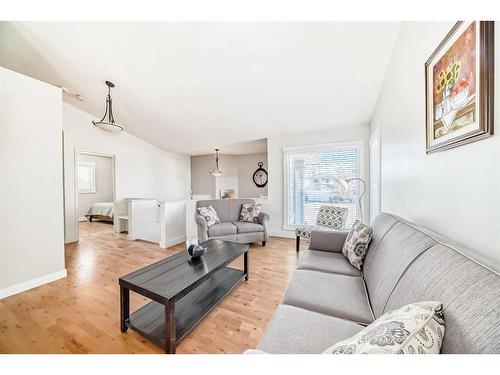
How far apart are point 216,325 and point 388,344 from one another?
1400 millimetres

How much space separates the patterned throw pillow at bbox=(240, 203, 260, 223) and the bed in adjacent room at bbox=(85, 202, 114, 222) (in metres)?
4.10

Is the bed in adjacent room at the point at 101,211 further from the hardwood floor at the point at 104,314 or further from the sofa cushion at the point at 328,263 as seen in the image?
the sofa cushion at the point at 328,263

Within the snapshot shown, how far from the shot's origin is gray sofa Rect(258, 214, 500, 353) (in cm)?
49

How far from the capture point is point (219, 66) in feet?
7.76

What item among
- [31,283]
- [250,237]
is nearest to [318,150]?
[250,237]

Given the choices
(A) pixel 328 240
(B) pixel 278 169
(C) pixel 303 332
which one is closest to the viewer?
(C) pixel 303 332

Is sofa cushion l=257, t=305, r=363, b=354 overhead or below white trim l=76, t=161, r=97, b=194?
below

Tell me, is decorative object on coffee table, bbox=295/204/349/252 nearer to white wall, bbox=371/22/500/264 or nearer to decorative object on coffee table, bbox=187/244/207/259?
white wall, bbox=371/22/500/264

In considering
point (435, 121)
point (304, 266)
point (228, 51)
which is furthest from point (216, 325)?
point (228, 51)

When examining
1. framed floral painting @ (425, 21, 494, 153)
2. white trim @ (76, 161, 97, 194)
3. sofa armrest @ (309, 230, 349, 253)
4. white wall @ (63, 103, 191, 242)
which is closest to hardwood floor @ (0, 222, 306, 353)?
sofa armrest @ (309, 230, 349, 253)

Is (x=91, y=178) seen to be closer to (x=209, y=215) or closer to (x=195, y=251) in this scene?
(x=209, y=215)

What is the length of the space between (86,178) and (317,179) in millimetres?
7357

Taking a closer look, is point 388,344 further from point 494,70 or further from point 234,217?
point 234,217
